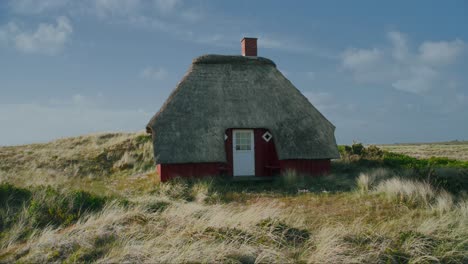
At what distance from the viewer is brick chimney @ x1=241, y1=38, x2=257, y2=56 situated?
18797mm

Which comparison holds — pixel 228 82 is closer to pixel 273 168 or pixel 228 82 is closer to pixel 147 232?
pixel 273 168

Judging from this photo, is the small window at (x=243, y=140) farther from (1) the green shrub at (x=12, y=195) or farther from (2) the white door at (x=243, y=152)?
(1) the green shrub at (x=12, y=195)

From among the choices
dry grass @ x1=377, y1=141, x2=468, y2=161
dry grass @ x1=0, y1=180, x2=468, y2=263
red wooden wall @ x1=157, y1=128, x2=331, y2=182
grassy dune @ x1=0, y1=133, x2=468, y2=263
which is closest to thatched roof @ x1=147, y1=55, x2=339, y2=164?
red wooden wall @ x1=157, y1=128, x2=331, y2=182

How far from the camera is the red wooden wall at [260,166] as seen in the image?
15.1 m

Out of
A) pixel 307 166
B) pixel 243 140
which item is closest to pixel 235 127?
pixel 243 140

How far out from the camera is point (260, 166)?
16.5m

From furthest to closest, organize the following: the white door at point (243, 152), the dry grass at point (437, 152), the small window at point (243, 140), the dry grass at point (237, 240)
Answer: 1. the dry grass at point (437, 152)
2. the small window at point (243, 140)
3. the white door at point (243, 152)
4. the dry grass at point (237, 240)

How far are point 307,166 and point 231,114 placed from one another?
13.2 ft

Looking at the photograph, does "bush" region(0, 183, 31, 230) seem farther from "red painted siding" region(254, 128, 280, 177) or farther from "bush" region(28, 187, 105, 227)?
"red painted siding" region(254, 128, 280, 177)

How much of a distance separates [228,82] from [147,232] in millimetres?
10946

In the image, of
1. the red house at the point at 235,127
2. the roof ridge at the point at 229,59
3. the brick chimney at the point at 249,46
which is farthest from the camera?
the brick chimney at the point at 249,46

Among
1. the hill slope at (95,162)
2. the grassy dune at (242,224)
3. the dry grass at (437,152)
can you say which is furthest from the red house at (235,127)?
the dry grass at (437,152)

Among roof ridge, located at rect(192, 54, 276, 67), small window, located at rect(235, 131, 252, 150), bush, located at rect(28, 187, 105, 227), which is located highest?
roof ridge, located at rect(192, 54, 276, 67)

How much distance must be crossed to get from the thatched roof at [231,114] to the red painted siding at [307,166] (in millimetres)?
514
